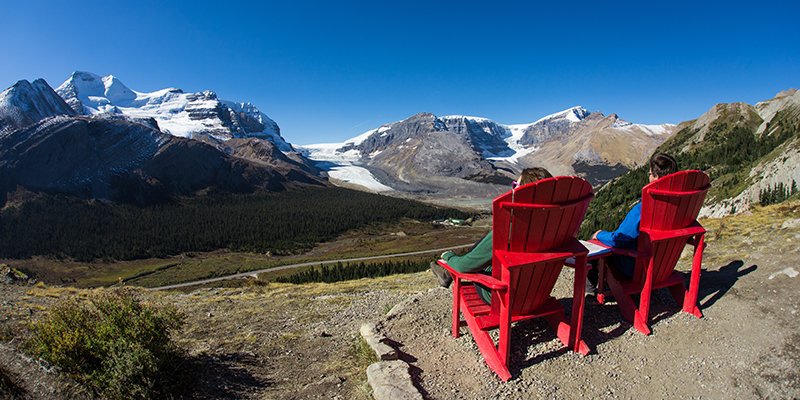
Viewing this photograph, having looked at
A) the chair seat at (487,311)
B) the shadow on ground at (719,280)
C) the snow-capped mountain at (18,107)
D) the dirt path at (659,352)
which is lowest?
the dirt path at (659,352)

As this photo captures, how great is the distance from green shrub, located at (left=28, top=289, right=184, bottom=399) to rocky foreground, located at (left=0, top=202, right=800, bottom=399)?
0.35 meters

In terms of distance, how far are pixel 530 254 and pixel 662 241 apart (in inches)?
111

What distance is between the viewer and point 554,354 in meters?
6.42

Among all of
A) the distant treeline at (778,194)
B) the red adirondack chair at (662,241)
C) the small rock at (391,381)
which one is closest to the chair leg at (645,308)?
the red adirondack chair at (662,241)

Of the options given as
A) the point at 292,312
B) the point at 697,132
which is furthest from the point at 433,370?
the point at 697,132

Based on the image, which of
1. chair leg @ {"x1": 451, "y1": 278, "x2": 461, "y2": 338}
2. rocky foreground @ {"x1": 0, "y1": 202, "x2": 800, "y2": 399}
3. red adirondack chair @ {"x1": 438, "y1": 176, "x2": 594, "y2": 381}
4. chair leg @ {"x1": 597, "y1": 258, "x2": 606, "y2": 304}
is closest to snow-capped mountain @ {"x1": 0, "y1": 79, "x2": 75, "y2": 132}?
rocky foreground @ {"x1": 0, "y1": 202, "x2": 800, "y2": 399}

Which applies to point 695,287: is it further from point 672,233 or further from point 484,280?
point 484,280

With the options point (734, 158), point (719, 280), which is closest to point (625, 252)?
point (719, 280)

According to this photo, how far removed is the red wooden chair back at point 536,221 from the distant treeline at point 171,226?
4467 inches

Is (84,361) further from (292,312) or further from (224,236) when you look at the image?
(224,236)

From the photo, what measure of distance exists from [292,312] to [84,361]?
20.6 feet

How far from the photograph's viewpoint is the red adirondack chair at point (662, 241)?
6336 mm

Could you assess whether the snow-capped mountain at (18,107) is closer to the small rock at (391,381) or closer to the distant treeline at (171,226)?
the distant treeline at (171,226)

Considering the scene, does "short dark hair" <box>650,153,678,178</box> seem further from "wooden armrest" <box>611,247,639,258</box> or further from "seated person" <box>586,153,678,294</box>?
"wooden armrest" <box>611,247,639,258</box>
